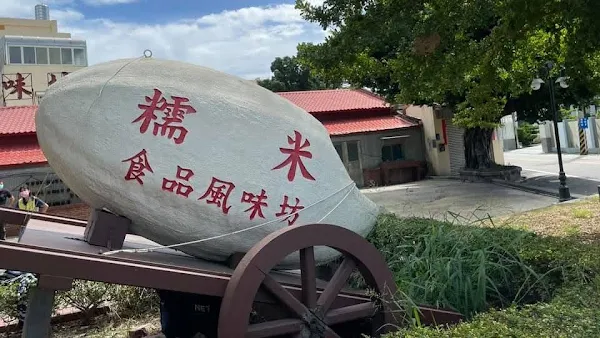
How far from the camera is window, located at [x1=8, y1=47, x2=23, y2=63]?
1215 inches

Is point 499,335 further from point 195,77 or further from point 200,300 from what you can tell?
point 195,77

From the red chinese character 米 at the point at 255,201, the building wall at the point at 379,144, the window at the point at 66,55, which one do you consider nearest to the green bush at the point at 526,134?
the building wall at the point at 379,144

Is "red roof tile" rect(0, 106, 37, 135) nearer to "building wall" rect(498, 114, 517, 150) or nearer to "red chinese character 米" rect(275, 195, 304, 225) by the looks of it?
"red chinese character 米" rect(275, 195, 304, 225)

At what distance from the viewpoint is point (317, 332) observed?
3406 mm

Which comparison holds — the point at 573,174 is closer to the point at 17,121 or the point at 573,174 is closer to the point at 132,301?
the point at 132,301

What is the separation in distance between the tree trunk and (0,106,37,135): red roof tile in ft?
48.4

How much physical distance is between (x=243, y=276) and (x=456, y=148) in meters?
20.5

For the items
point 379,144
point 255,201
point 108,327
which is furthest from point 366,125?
point 255,201

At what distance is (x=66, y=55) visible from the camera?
33094mm

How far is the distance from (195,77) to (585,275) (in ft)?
9.62

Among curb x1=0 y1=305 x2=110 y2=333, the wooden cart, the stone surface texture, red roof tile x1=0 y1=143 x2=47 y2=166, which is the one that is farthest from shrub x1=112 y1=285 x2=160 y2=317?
red roof tile x1=0 y1=143 x2=47 y2=166

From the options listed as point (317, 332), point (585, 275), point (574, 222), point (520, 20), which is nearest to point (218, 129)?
point (317, 332)

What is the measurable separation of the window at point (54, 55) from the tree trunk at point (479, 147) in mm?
24538

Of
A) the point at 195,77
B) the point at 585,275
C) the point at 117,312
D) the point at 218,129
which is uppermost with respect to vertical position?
the point at 195,77
